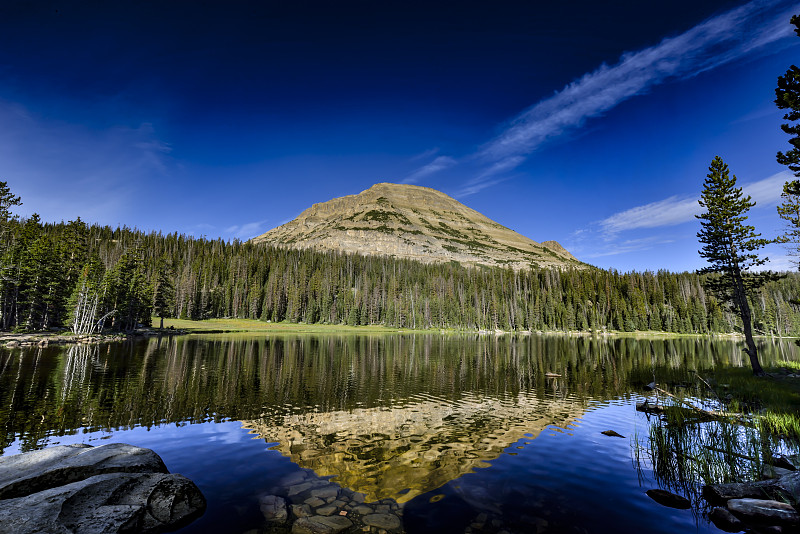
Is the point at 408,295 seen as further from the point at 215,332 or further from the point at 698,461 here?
the point at 698,461

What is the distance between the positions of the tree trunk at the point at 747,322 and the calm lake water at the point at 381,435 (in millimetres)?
8209

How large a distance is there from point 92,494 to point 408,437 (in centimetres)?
1191

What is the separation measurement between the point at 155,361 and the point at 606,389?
4585 cm

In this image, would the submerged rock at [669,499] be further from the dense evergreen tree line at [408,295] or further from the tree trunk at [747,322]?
the dense evergreen tree line at [408,295]

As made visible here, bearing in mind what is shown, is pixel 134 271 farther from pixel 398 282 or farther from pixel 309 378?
pixel 398 282

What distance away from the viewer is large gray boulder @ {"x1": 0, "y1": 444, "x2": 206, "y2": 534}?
7414 mm

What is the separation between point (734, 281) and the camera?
36406mm

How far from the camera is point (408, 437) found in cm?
1717

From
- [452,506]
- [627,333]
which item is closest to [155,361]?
[452,506]

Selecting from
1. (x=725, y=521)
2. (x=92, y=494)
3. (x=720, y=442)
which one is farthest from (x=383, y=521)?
(x=720, y=442)

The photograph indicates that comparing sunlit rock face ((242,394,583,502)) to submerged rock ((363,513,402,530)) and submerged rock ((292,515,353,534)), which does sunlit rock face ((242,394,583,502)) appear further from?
submerged rock ((292,515,353,534))

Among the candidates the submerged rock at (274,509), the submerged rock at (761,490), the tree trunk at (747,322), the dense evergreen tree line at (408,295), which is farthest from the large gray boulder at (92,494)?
the dense evergreen tree line at (408,295)

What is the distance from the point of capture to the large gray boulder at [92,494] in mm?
7414

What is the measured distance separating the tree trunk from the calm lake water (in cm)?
821
